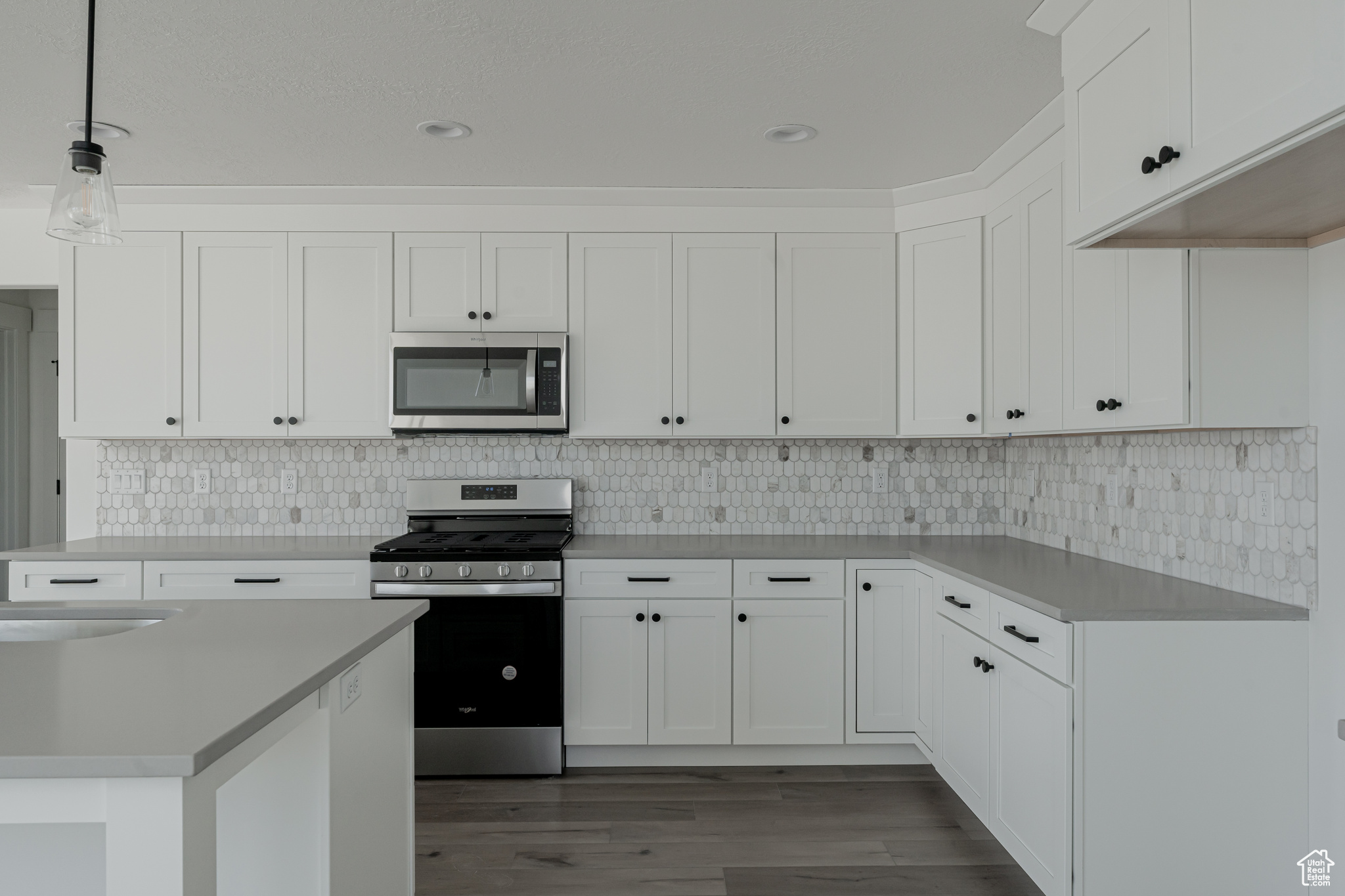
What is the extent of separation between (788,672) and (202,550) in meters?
2.43

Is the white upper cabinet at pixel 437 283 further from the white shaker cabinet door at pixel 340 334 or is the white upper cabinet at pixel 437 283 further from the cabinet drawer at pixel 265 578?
the cabinet drawer at pixel 265 578

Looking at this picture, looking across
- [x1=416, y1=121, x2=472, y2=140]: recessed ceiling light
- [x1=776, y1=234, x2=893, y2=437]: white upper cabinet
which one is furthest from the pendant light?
[x1=776, y1=234, x2=893, y2=437]: white upper cabinet

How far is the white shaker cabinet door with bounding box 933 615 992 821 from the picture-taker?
2504 millimetres

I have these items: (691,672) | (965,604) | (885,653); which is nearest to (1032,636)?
(965,604)

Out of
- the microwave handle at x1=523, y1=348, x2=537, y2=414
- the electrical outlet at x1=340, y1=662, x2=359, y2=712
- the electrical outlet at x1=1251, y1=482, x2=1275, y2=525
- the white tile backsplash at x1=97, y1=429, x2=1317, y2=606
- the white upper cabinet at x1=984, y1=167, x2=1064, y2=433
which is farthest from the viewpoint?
the white tile backsplash at x1=97, y1=429, x2=1317, y2=606

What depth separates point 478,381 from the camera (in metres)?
3.42

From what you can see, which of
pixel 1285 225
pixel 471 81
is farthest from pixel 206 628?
pixel 1285 225

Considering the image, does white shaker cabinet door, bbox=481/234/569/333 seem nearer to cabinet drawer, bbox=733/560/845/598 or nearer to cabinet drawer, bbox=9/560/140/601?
cabinet drawer, bbox=733/560/845/598

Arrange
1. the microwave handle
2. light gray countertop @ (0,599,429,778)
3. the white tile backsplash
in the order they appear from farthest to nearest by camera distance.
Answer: the white tile backsplash
the microwave handle
light gray countertop @ (0,599,429,778)

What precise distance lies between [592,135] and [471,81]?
20.5 inches

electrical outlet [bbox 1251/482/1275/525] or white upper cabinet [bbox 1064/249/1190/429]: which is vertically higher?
white upper cabinet [bbox 1064/249/1190/429]

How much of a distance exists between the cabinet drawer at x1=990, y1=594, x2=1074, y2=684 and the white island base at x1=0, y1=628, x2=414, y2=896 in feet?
5.30

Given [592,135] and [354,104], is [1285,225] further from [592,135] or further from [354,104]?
[354,104]

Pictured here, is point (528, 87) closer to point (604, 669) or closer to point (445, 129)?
point (445, 129)
